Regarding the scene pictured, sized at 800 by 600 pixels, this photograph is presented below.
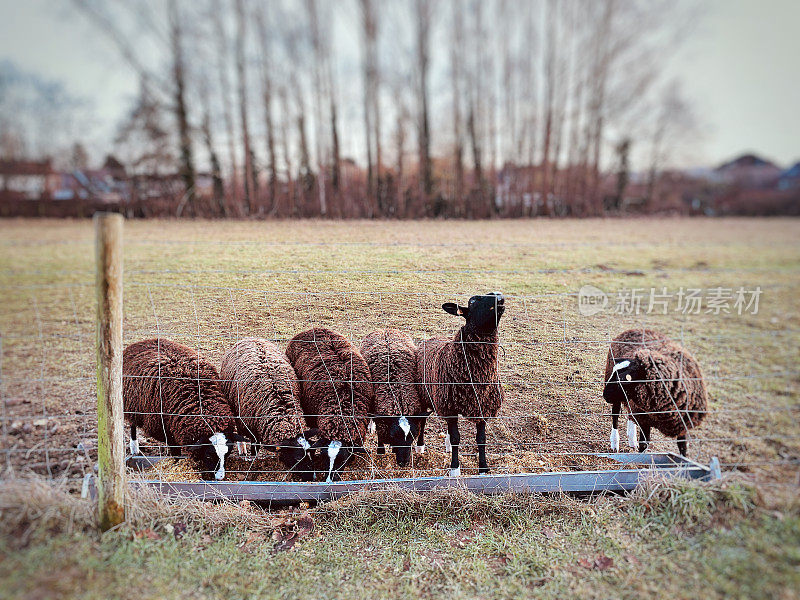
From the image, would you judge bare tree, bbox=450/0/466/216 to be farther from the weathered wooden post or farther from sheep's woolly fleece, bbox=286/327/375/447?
the weathered wooden post

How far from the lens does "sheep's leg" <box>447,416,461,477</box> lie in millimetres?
3695

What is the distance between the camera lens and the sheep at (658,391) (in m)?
3.86

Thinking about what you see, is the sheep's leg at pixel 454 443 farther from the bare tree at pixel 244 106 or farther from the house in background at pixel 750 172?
the house in background at pixel 750 172

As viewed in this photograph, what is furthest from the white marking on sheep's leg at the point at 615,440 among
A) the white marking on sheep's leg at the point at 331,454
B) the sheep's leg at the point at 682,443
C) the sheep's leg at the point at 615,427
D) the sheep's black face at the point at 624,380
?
the white marking on sheep's leg at the point at 331,454

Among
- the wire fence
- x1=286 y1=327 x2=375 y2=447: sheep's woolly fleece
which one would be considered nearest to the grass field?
the wire fence

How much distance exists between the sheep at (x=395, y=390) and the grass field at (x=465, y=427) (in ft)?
0.58

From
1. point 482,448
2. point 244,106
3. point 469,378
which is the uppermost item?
point 244,106

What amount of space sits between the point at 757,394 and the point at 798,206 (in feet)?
6.16

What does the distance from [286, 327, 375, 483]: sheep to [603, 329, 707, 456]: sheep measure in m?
2.28

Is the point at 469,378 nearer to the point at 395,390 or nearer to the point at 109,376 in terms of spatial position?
the point at 395,390

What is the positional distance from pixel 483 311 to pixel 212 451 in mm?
2611

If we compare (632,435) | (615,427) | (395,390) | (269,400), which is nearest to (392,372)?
(395,390)

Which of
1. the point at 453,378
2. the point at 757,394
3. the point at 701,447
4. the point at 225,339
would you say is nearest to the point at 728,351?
the point at 757,394

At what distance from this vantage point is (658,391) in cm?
386
